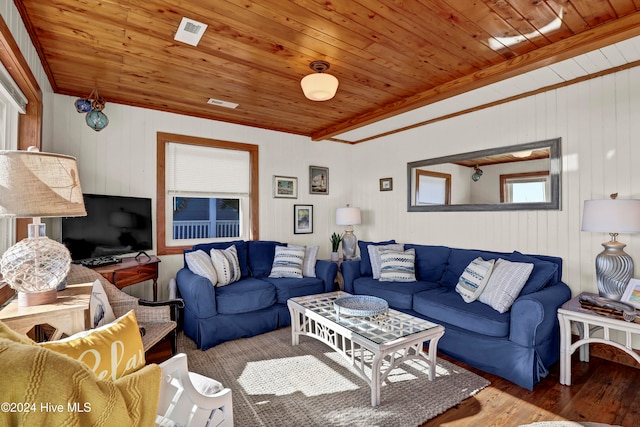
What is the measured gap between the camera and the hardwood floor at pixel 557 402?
6.44 ft

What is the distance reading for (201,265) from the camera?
325cm

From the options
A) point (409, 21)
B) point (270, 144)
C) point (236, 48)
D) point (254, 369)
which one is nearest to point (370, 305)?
point (254, 369)

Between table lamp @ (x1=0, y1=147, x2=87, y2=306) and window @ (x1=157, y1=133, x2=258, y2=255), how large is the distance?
2355 millimetres

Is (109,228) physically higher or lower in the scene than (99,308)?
higher

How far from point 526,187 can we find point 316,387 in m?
2.73

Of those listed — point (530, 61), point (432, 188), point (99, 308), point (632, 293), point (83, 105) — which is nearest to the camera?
point (99, 308)

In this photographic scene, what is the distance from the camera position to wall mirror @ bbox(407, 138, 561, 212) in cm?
312

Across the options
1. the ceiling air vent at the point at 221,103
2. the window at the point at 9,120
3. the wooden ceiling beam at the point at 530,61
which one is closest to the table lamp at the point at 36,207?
the window at the point at 9,120

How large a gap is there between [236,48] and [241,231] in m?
2.57

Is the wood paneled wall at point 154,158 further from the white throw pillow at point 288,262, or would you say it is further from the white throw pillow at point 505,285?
the white throw pillow at point 505,285

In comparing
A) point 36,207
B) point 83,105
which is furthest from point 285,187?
point 36,207

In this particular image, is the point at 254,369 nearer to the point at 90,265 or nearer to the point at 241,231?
the point at 90,265

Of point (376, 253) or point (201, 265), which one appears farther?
point (376, 253)

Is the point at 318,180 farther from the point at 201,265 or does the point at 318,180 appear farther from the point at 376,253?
the point at 201,265
